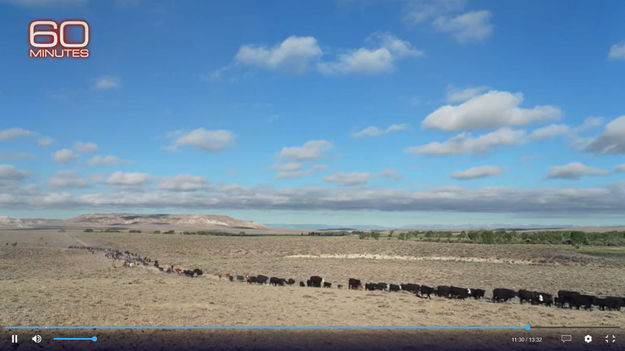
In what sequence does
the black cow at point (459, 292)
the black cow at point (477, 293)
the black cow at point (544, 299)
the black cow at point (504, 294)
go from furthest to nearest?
1. the black cow at point (477, 293)
2. the black cow at point (459, 292)
3. the black cow at point (504, 294)
4. the black cow at point (544, 299)

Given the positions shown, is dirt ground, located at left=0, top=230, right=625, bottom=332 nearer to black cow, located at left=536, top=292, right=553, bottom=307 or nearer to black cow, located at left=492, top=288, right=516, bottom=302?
black cow, located at left=492, top=288, right=516, bottom=302

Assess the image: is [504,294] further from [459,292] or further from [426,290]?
[426,290]

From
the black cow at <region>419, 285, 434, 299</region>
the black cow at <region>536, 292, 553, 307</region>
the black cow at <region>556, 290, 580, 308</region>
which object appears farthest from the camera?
the black cow at <region>419, 285, 434, 299</region>

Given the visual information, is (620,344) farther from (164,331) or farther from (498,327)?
(164,331)

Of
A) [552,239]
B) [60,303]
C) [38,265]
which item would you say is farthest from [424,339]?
[552,239]

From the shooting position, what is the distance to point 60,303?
66.2ft

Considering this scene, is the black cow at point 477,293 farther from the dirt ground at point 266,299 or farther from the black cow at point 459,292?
the dirt ground at point 266,299

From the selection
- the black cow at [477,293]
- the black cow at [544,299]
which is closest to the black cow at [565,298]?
the black cow at [544,299]

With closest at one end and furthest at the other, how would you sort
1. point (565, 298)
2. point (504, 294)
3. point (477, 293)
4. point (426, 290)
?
1. point (565, 298)
2. point (504, 294)
3. point (477, 293)
4. point (426, 290)

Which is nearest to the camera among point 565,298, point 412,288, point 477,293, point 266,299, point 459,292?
point 565,298

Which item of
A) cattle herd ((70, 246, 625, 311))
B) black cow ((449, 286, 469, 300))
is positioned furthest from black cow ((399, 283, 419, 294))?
black cow ((449, 286, 469, 300))

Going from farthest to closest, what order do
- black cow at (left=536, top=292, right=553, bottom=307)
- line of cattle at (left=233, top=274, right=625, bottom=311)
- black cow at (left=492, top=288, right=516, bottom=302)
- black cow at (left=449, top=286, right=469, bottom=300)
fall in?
black cow at (left=449, top=286, right=469, bottom=300), black cow at (left=492, top=288, right=516, bottom=302), black cow at (left=536, top=292, right=553, bottom=307), line of cattle at (left=233, top=274, right=625, bottom=311)

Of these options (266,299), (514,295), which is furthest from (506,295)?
(266,299)

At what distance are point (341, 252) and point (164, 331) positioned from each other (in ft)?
176
